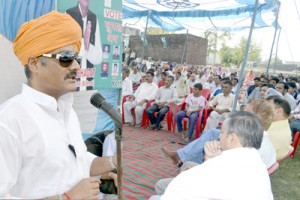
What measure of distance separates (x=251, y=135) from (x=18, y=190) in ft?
4.31

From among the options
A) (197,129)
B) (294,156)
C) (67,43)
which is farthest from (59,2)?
(294,156)

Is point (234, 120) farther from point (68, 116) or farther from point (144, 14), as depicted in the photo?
point (144, 14)

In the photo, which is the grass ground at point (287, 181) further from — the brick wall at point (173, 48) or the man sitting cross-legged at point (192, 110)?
the brick wall at point (173, 48)

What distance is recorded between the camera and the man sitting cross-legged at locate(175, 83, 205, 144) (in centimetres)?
594

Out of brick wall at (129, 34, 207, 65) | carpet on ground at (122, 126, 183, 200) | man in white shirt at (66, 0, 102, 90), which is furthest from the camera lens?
brick wall at (129, 34, 207, 65)

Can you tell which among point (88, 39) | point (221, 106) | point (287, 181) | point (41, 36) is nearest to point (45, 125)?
point (41, 36)

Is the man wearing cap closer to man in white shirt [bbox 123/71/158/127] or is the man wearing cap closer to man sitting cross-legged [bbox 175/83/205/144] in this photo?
man sitting cross-legged [bbox 175/83/205/144]

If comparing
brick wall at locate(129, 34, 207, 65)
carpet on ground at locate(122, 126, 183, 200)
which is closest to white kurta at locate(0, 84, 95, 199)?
carpet on ground at locate(122, 126, 183, 200)

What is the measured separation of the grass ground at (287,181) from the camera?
379 centimetres

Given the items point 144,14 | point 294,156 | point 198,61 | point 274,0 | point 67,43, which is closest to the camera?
point 67,43

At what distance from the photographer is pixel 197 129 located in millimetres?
6004

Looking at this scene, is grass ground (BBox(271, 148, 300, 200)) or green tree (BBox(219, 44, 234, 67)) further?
green tree (BBox(219, 44, 234, 67))

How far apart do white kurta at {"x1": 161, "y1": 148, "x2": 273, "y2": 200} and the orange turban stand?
0.98 meters

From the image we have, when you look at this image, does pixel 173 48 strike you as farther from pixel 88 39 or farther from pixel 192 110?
pixel 88 39
